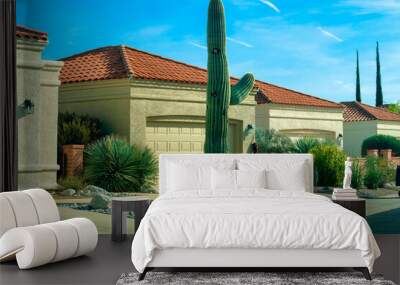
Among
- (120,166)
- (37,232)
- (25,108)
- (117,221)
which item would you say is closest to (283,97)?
(120,166)

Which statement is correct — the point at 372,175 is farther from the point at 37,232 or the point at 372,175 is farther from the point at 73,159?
the point at 37,232

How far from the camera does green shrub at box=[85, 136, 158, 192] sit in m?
8.74

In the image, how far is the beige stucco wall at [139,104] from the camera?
29.0 feet

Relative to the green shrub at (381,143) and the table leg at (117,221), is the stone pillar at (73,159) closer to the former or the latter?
the table leg at (117,221)

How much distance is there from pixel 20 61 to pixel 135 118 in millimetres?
1781

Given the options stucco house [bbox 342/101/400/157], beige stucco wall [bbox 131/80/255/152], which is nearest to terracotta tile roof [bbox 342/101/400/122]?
stucco house [bbox 342/101/400/157]

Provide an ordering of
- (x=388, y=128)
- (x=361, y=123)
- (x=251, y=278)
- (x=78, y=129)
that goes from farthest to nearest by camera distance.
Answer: (x=388, y=128)
(x=361, y=123)
(x=78, y=129)
(x=251, y=278)

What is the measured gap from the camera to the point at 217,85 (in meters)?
8.73

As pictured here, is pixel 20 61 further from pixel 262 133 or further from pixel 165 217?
pixel 165 217

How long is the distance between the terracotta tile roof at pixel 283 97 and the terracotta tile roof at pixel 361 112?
273 millimetres

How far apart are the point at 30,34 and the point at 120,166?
2232 mm

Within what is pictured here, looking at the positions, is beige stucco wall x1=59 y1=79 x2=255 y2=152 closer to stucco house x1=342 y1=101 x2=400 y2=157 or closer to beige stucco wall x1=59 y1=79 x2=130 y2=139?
beige stucco wall x1=59 y1=79 x2=130 y2=139

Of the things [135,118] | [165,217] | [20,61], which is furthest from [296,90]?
[165,217]

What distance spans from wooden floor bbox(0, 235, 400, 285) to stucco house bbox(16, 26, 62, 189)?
99.2 inches
